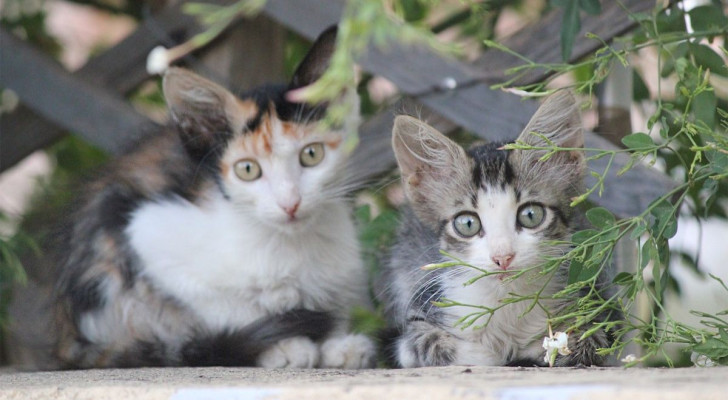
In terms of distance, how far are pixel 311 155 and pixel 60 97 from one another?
1138 mm

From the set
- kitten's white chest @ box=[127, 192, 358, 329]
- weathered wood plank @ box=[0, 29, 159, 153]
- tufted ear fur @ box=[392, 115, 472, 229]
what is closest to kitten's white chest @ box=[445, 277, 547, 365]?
tufted ear fur @ box=[392, 115, 472, 229]

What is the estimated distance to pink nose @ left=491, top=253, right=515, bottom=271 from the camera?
1964mm

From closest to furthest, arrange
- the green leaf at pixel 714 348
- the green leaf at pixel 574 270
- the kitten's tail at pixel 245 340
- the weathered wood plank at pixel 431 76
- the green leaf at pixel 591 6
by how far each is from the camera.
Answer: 1. the green leaf at pixel 714 348
2. the green leaf at pixel 574 270
3. the green leaf at pixel 591 6
4. the kitten's tail at pixel 245 340
5. the weathered wood plank at pixel 431 76

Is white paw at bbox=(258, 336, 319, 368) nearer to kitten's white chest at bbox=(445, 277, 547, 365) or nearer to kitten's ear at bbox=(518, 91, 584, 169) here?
kitten's white chest at bbox=(445, 277, 547, 365)

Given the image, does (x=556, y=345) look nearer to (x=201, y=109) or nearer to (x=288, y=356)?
(x=288, y=356)

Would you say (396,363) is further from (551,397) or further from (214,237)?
(551,397)

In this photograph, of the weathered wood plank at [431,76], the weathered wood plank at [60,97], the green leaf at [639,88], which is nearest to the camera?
the weathered wood plank at [431,76]

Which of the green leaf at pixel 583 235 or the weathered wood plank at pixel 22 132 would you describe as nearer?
the green leaf at pixel 583 235

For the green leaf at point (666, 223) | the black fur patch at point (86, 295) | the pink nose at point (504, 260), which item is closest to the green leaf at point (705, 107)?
the green leaf at point (666, 223)

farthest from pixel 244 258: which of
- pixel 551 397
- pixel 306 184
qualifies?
pixel 551 397

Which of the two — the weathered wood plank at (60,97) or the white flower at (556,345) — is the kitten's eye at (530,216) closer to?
the white flower at (556,345)

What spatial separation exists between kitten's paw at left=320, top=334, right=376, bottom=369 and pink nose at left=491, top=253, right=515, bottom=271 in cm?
57

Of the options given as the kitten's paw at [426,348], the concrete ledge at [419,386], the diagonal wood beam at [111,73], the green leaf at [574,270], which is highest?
the diagonal wood beam at [111,73]

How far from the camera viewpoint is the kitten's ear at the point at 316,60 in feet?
7.91
